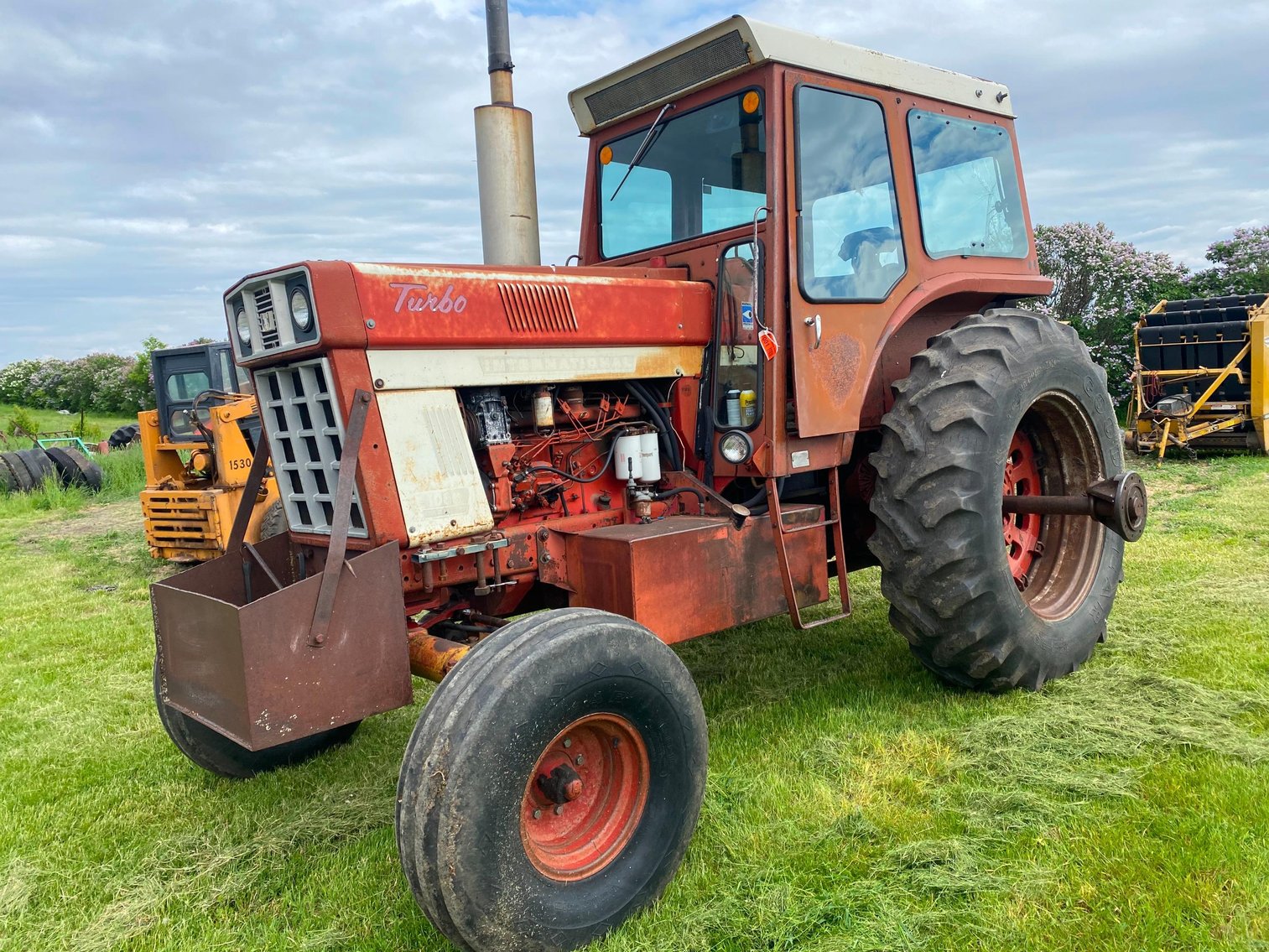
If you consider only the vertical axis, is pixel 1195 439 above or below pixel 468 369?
below

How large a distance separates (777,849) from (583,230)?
3.10m

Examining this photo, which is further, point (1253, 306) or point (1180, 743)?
point (1253, 306)

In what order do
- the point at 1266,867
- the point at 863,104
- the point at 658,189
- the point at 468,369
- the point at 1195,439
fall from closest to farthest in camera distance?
the point at 1266,867
the point at 468,369
the point at 863,104
the point at 658,189
the point at 1195,439

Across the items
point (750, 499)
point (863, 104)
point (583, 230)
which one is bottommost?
point (750, 499)

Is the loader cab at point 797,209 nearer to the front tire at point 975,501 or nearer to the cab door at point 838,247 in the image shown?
the cab door at point 838,247

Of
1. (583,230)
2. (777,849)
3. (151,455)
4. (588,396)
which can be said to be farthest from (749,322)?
(151,455)

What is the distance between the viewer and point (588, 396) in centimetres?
380

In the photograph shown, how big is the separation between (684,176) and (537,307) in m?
1.23

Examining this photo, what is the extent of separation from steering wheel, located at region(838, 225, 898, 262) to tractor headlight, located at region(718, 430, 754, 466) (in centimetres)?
89

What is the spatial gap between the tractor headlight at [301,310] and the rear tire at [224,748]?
1.34 m

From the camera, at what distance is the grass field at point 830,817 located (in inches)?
105

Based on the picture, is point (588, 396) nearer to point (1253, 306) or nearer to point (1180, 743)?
point (1180, 743)

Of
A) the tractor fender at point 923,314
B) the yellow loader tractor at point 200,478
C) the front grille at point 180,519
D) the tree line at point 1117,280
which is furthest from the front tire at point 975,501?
the tree line at point 1117,280

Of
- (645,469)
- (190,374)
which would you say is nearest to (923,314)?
(645,469)
